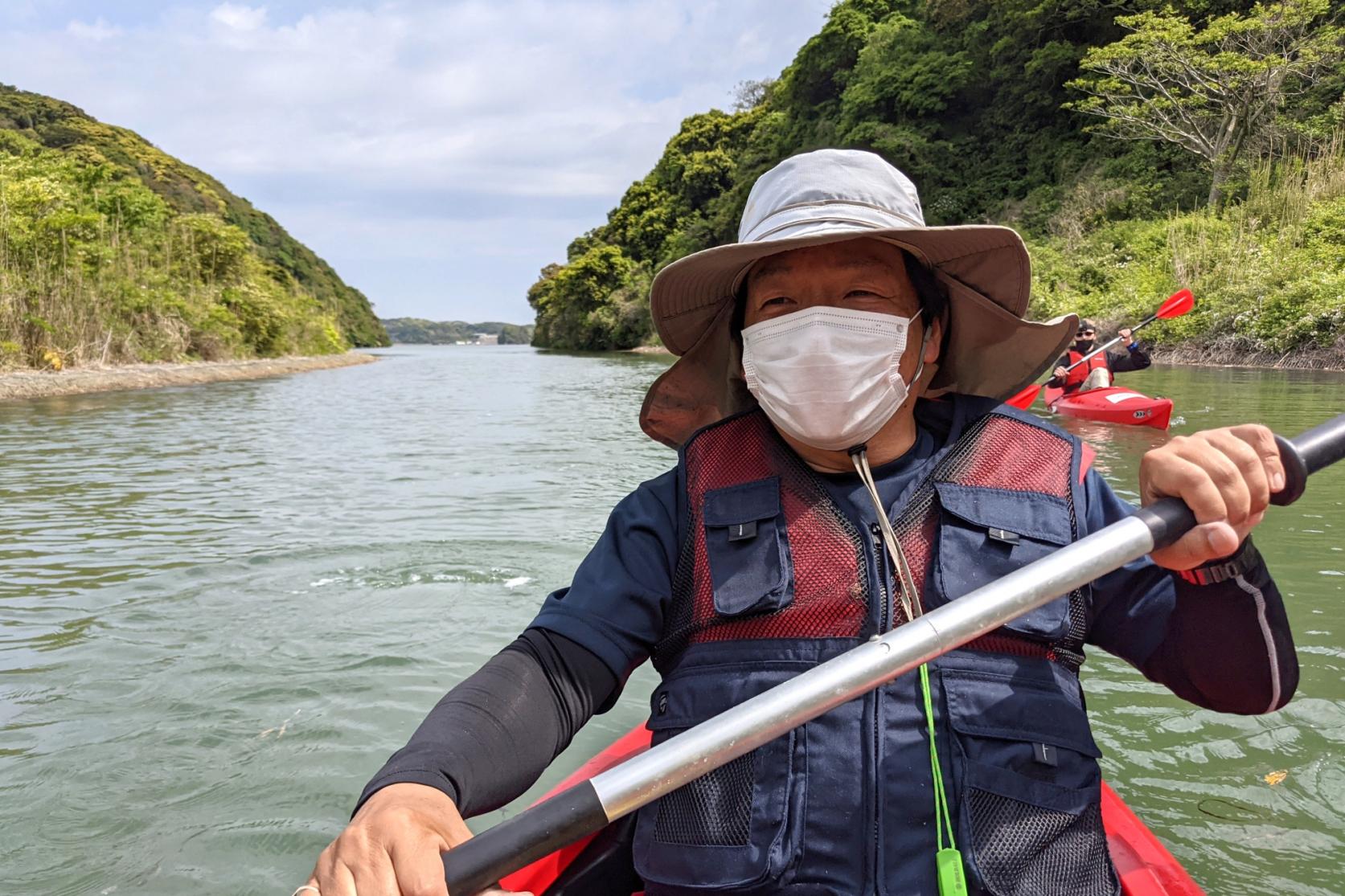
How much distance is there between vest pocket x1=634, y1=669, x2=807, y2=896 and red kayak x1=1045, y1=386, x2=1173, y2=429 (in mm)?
8667

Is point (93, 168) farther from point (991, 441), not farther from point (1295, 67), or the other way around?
point (1295, 67)

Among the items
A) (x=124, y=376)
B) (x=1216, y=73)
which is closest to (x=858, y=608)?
(x=124, y=376)

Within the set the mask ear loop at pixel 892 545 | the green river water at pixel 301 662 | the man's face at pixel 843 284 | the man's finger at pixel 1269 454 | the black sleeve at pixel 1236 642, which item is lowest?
the green river water at pixel 301 662

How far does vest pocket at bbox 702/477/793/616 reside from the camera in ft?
4.89

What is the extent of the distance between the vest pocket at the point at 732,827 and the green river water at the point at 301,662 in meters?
1.55

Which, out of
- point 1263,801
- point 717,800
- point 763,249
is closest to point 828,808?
point 717,800

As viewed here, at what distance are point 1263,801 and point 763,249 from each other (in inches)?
92.6

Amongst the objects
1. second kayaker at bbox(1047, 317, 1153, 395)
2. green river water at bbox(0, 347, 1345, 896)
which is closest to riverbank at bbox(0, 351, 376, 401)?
green river water at bbox(0, 347, 1345, 896)

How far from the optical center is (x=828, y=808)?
4.35 ft

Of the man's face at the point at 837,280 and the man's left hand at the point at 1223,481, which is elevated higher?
the man's face at the point at 837,280

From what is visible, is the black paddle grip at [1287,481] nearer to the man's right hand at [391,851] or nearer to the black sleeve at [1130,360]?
the man's right hand at [391,851]

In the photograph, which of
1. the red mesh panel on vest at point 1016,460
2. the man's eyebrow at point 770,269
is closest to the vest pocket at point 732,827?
the red mesh panel on vest at point 1016,460

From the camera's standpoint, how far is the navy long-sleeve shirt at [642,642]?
1.33 metres

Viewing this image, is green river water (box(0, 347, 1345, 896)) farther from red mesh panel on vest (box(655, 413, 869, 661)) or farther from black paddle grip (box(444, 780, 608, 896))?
black paddle grip (box(444, 780, 608, 896))
